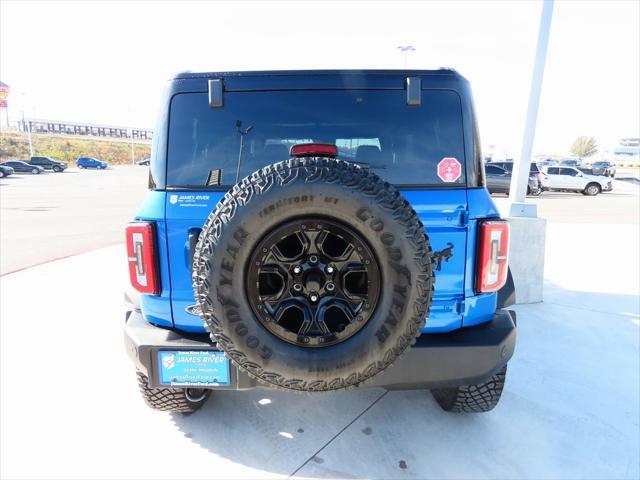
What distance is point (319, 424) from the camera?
2.48m

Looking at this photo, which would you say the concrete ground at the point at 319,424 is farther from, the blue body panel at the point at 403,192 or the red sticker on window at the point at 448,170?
the red sticker on window at the point at 448,170

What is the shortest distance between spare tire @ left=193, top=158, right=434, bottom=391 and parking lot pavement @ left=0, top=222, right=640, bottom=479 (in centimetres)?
85

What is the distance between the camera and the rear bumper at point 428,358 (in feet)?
6.31

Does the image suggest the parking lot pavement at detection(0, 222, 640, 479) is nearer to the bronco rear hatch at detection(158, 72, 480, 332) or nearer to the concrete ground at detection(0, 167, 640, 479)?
the concrete ground at detection(0, 167, 640, 479)

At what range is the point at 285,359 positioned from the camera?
1674mm

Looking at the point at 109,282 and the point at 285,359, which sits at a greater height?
the point at 285,359

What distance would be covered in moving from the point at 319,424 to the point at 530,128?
3837mm

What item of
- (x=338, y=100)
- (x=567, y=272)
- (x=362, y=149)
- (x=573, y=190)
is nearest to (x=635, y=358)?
(x=567, y=272)

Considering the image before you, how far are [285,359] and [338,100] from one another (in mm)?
1286

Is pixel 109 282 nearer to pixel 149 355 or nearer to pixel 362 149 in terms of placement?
pixel 149 355

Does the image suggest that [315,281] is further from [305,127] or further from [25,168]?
[25,168]

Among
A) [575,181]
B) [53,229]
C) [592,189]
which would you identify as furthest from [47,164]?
[592,189]

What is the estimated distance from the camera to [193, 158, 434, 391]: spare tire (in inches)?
63.3

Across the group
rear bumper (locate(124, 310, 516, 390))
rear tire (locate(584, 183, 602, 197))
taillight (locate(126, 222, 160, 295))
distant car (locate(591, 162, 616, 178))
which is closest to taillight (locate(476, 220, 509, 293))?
rear bumper (locate(124, 310, 516, 390))
